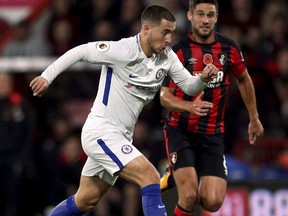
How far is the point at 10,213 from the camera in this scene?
515 inches

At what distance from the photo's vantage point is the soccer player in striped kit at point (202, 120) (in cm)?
953

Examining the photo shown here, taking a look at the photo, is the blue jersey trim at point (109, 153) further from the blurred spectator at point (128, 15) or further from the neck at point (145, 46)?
the blurred spectator at point (128, 15)

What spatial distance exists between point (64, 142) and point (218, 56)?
4.61 m

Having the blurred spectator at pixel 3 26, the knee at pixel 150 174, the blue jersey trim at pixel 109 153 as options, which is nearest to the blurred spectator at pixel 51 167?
the blurred spectator at pixel 3 26

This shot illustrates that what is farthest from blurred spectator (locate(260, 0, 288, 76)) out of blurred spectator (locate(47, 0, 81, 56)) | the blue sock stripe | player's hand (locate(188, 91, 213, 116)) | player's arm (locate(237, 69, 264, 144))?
the blue sock stripe

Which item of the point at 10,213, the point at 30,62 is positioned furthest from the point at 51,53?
the point at 10,213

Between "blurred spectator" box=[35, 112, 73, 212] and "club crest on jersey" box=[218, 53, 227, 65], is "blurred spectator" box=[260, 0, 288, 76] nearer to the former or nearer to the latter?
"blurred spectator" box=[35, 112, 73, 212]

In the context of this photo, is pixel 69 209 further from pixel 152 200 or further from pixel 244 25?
pixel 244 25

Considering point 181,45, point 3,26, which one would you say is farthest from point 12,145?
point 181,45

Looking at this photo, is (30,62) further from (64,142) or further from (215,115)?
(215,115)

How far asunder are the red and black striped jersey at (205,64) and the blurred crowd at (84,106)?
10.7ft

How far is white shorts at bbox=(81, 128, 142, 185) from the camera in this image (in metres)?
8.64

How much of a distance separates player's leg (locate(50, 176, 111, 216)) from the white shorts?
0.26 meters

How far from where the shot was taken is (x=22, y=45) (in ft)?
46.8
